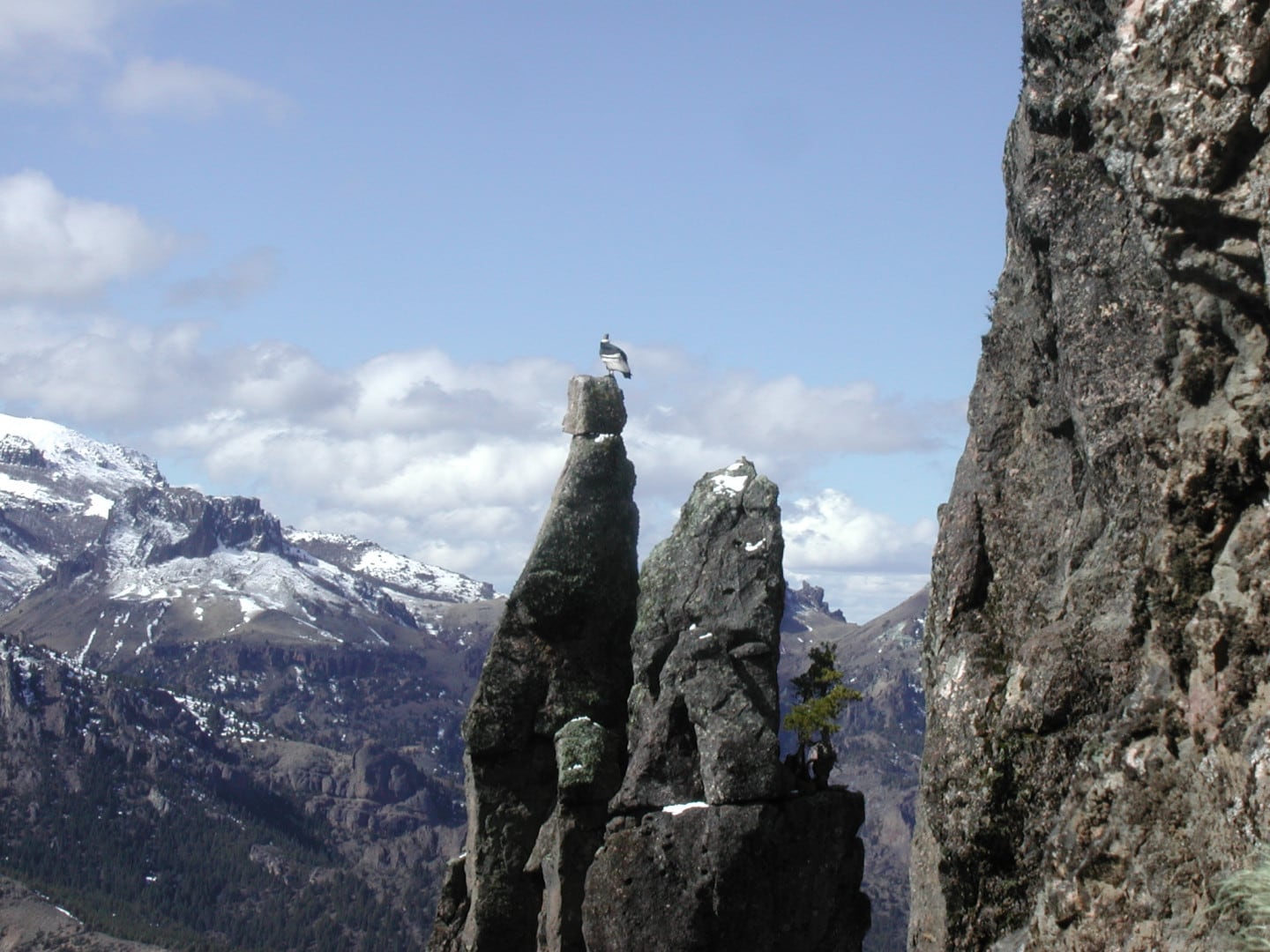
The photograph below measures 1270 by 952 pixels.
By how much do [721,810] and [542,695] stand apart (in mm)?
9927

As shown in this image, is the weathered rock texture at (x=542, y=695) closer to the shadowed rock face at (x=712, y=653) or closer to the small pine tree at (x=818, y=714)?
the shadowed rock face at (x=712, y=653)

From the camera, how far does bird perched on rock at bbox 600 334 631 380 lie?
45.6 metres

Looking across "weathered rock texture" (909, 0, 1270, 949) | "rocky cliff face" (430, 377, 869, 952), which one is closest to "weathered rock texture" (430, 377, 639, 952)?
"rocky cliff face" (430, 377, 869, 952)

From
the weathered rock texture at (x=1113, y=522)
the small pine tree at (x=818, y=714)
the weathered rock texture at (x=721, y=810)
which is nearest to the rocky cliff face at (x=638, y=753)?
the weathered rock texture at (x=721, y=810)

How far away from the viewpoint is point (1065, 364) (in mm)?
20906

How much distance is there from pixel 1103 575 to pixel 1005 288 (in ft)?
22.7

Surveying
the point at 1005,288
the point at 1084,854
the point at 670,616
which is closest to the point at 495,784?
the point at 670,616

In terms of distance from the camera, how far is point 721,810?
32.5 m

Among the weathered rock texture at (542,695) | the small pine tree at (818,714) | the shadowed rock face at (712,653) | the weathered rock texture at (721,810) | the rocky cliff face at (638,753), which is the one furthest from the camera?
the weathered rock texture at (542,695)

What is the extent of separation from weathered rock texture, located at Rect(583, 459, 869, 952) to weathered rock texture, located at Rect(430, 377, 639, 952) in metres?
3.76

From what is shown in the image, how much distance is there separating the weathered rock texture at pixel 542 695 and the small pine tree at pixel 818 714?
5158mm

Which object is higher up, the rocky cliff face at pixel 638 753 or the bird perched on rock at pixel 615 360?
the bird perched on rock at pixel 615 360

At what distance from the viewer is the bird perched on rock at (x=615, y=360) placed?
149ft

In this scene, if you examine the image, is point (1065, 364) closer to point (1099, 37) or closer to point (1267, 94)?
point (1099, 37)
